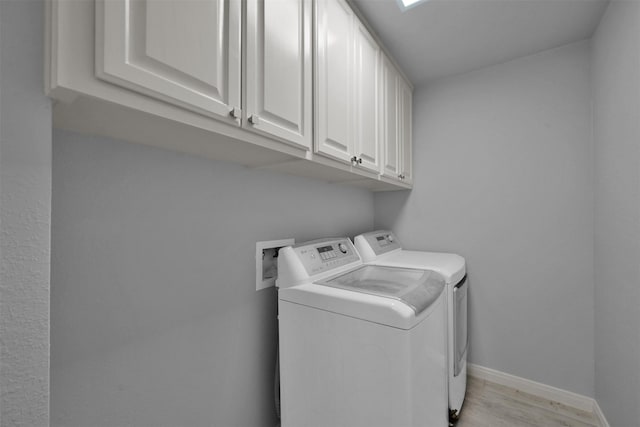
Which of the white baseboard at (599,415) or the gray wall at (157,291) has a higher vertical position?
the gray wall at (157,291)

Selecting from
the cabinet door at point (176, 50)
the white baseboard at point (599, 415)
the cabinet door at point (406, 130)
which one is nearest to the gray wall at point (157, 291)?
the cabinet door at point (176, 50)

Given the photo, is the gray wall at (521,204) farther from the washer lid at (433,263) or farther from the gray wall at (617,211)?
the washer lid at (433,263)

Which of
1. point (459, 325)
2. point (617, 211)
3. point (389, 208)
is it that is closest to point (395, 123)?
point (389, 208)

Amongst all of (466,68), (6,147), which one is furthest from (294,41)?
(466,68)

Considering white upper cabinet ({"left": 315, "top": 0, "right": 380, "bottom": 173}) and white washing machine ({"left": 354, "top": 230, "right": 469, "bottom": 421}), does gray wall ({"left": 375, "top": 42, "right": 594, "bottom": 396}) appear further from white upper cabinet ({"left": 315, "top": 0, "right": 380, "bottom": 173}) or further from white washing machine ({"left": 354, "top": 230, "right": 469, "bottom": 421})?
white upper cabinet ({"left": 315, "top": 0, "right": 380, "bottom": 173})

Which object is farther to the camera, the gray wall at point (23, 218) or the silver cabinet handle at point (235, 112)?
the silver cabinet handle at point (235, 112)

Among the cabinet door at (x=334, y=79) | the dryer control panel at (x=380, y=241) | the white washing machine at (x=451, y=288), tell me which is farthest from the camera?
the dryer control panel at (x=380, y=241)

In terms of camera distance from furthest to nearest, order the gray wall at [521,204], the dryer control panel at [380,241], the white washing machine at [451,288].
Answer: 1. the dryer control panel at [380,241]
2. the gray wall at [521,204]
3. the white washing machine at [451,288]

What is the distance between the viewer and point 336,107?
1.28 meters

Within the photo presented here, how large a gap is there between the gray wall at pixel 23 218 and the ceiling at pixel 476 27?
1.52 m

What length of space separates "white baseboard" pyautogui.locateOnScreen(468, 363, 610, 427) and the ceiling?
7.92 feet

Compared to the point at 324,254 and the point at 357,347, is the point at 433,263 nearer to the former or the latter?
the point at 324,254

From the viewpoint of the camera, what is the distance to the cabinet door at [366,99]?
1469 mm

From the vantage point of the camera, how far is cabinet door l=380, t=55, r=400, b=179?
177 centimetres
